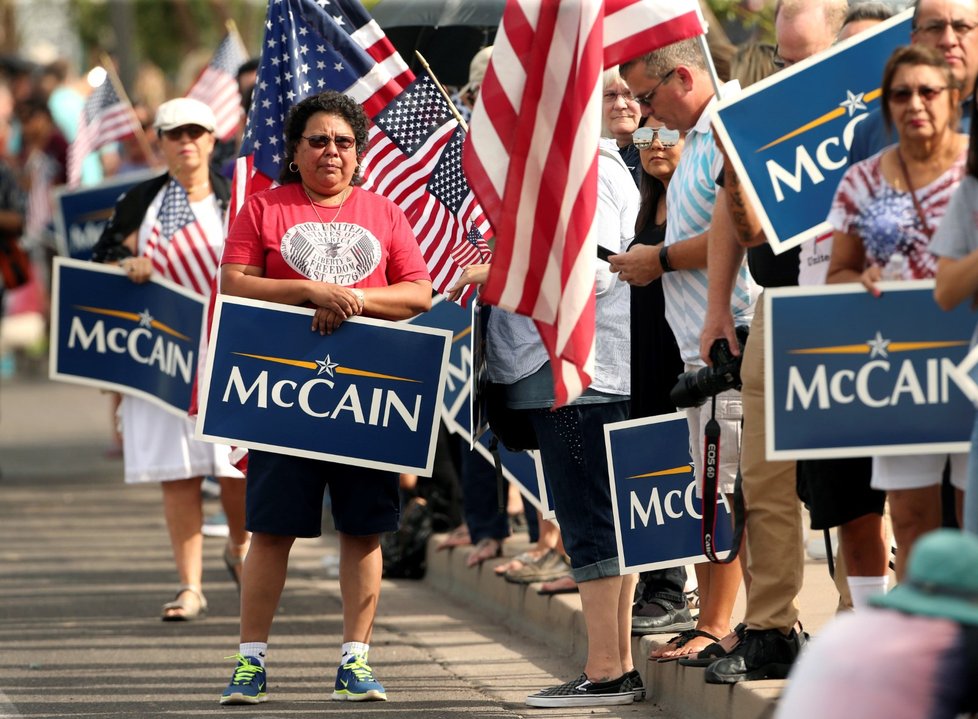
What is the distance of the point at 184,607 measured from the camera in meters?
8.67

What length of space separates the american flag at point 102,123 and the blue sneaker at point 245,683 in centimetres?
768

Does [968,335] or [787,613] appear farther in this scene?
[787,613]

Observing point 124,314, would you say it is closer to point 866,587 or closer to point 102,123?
point 866,587

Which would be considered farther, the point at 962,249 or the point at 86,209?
the point at 86,209

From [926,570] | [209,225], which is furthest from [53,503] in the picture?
[926,570]

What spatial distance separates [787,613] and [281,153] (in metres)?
3.18

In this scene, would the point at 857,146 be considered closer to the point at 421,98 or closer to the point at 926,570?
the point at 926,570

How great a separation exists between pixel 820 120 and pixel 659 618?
2.42 m

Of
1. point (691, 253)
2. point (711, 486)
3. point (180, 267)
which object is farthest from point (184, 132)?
point (711, 486)

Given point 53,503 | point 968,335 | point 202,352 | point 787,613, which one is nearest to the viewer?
point 968,335

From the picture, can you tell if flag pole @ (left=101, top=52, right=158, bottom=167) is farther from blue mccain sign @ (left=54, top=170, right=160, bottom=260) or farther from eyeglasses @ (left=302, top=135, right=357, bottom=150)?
eyeglasses @ (left=302, top=135, right=357, bottom=150)

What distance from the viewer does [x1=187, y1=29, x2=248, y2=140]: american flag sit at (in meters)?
13.0

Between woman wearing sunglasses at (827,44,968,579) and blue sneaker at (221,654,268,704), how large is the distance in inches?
106

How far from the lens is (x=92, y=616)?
890cm
